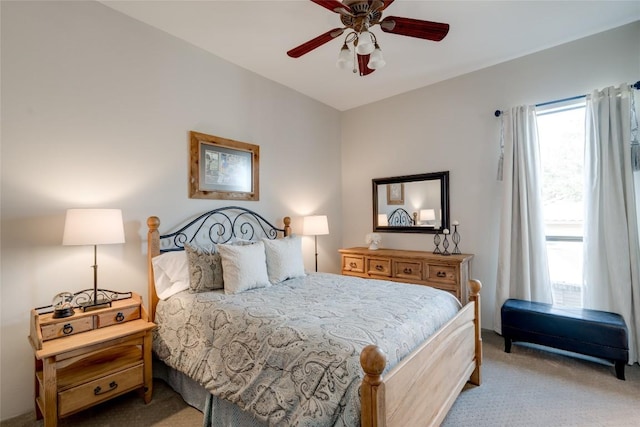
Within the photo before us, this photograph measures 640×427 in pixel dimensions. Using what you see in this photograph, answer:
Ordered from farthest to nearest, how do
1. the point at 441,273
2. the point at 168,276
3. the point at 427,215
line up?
the point at 427,215
the point at 441,273
the point at 168,276

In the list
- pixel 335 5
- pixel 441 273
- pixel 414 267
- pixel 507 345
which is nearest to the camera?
pixel 335 5

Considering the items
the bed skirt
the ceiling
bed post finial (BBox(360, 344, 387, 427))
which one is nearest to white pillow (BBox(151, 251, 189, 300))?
the bed skirt

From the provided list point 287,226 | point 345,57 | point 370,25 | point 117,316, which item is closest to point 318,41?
point 345,57

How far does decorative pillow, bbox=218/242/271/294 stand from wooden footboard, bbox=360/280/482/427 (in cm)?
137

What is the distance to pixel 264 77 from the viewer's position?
357cm

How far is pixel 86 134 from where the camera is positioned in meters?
2.27

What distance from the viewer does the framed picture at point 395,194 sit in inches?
159

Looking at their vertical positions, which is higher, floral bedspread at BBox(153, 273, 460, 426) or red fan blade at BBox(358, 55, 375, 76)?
red fan blade at BBox(358, 55, 375, 76)

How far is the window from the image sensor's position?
116 inches

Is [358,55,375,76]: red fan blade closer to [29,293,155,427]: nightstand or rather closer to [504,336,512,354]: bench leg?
[29,293,155,427]: nightstand

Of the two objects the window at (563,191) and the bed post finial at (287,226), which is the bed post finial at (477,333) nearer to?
the window at (563,191)

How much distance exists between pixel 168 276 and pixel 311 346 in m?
1.53

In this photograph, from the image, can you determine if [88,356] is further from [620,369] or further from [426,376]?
[620,369]

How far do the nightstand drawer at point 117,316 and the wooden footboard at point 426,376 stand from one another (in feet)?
6.07
